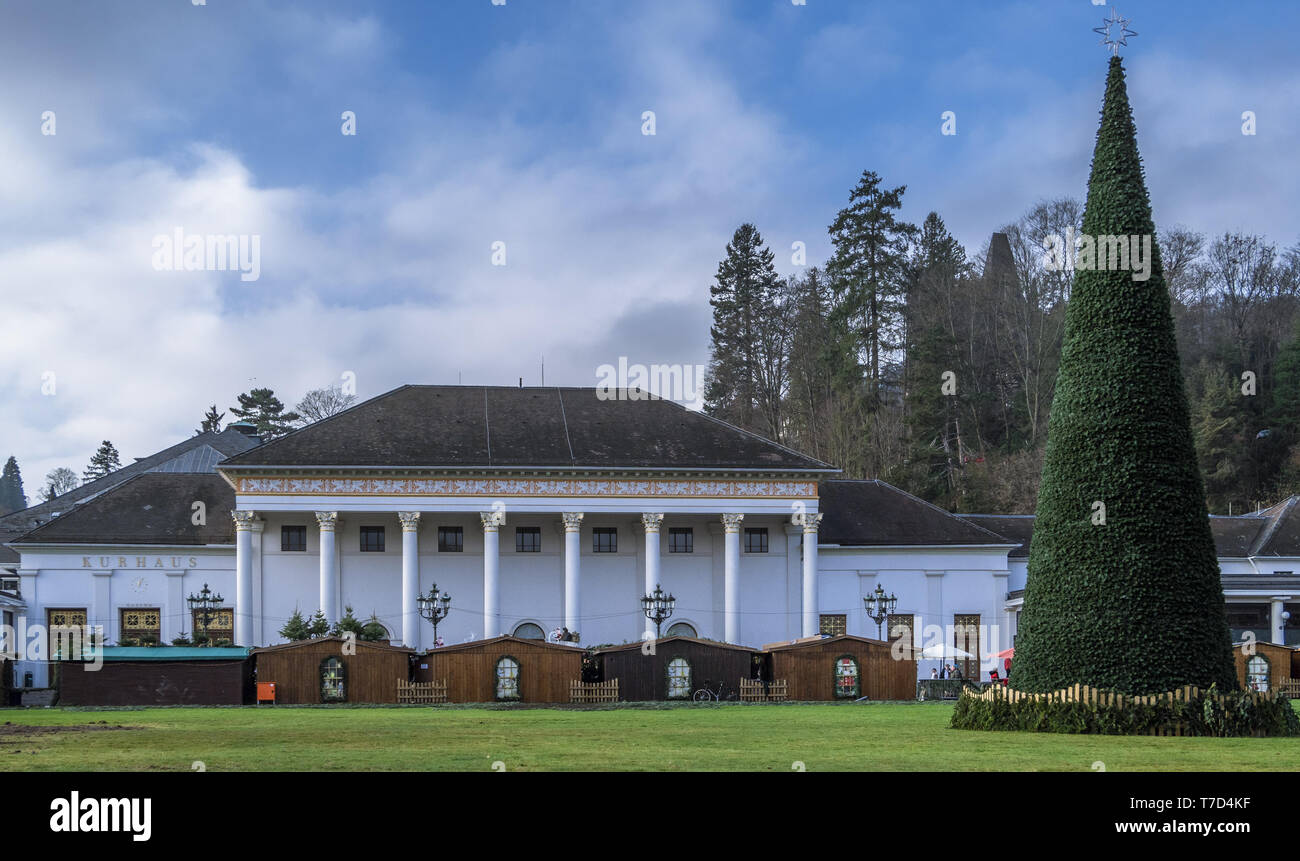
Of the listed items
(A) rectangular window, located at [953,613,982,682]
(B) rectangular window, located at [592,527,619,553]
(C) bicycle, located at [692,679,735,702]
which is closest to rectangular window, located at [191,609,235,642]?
(B) rectangular window, located at [592,527,619,553]

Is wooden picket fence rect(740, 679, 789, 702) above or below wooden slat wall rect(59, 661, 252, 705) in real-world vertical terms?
below

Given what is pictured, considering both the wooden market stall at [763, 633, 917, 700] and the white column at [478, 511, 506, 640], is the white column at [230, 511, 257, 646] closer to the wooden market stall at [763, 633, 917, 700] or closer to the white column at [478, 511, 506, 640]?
the white column at [478, 511, 506, 640]

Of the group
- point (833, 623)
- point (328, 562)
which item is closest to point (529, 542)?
point (328, 562)

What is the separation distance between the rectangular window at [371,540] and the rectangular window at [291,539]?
246 cm

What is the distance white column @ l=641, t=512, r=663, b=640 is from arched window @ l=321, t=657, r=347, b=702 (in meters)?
19.9

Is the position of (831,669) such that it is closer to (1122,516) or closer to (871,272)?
(1122,516)

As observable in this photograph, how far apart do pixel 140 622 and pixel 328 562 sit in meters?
8.74

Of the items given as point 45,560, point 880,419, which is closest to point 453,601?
point 45,560

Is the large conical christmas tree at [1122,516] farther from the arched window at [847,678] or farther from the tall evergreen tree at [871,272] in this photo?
the tall evergreen tree at [871,272]

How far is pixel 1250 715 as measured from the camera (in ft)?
74.0

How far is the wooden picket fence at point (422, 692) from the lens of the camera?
40.3 meters

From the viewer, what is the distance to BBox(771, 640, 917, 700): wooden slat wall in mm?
42031
